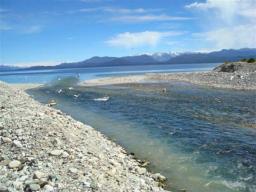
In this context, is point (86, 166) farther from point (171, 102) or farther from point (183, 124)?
point (171, 102)

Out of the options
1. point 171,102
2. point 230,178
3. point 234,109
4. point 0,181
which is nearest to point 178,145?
point 230,178

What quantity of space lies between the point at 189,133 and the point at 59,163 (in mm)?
12864

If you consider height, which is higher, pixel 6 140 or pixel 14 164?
pixel 6 140

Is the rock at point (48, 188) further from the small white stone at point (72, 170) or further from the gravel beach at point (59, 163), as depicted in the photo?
the small white stone at point (72, 170)

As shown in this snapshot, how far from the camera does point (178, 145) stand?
23.8 meters

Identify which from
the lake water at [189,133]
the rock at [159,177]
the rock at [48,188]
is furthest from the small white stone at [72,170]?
the lake water at [189,133]

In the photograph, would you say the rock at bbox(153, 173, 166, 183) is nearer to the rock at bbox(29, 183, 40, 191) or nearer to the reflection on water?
the reflection on water

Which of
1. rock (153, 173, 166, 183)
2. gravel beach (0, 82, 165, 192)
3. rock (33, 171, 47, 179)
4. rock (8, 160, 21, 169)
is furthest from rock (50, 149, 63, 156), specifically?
rock (153, 173, 166, 183)

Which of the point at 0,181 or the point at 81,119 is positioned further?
the point at 81,119

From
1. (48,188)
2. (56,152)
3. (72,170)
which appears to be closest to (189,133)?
(56,152)

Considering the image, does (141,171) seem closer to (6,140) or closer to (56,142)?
(56,142)

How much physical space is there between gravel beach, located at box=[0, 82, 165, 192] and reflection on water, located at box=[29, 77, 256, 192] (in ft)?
6.07

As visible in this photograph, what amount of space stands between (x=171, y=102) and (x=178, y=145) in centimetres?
2065

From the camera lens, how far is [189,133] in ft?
88.8
